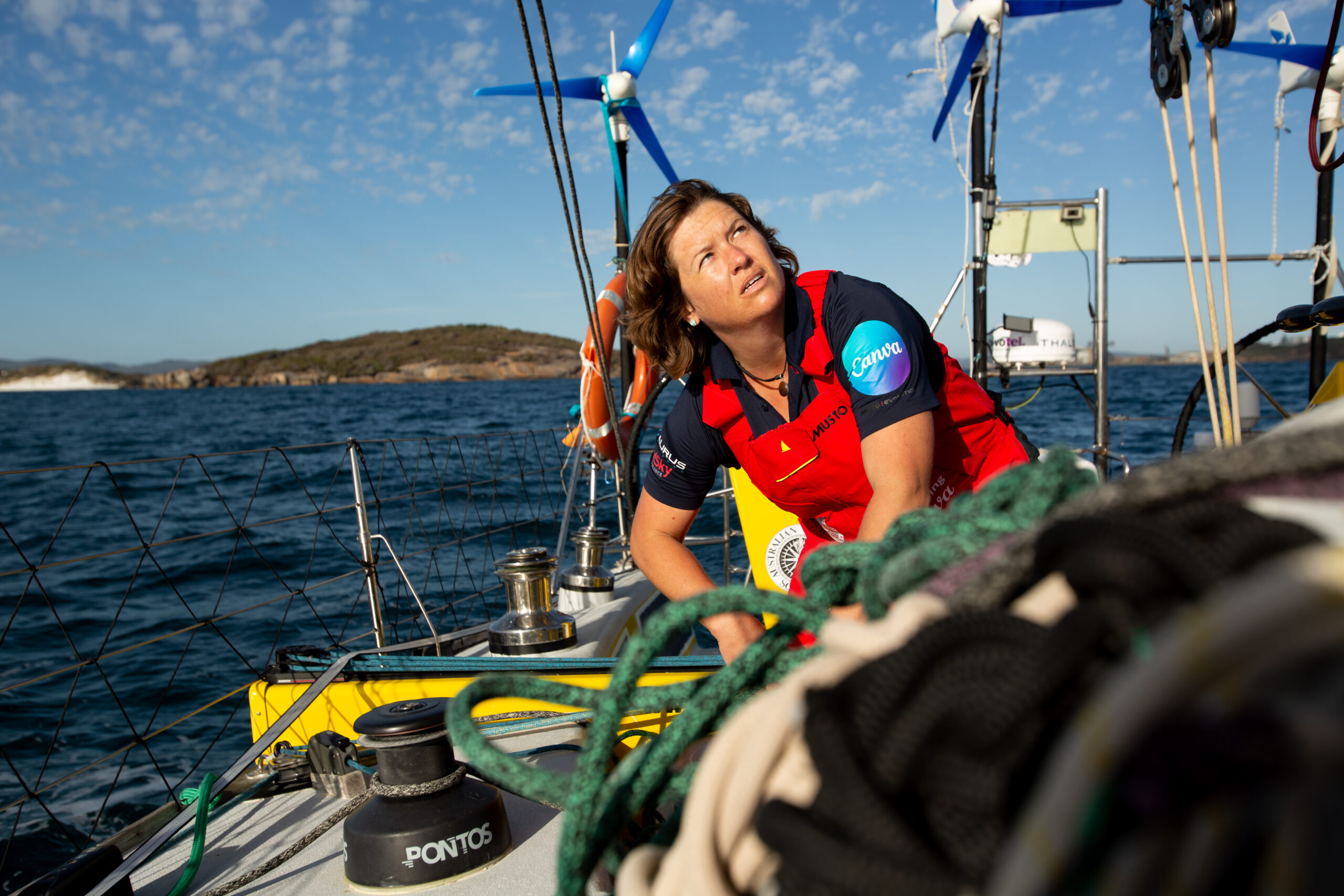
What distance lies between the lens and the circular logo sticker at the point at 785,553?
2207mm

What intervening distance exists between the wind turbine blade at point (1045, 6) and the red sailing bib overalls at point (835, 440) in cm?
463

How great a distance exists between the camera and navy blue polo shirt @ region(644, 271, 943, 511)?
144 centimetres

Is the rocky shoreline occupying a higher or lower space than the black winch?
higher

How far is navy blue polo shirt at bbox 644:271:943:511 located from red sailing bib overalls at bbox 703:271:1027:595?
0.07 ft

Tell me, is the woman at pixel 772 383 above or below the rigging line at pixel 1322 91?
below

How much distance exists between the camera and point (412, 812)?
1.21 metres

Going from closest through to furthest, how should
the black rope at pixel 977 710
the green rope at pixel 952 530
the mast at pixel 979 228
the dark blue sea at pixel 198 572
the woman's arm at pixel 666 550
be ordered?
the black rope at pixel 977 710 < the green rope at pixel 952 530 < the woman's arm at pixel 666 550 < the dark blue sea at pixel 198 572 < the mast at pixel 979 228

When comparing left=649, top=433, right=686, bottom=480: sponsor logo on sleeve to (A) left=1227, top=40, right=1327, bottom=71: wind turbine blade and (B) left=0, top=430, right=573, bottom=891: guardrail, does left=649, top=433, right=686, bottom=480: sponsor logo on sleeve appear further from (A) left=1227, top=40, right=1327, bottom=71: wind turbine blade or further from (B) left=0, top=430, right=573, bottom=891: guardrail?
(A) left=1227, top=40, right=1327, bottom=71: wind turbine blade

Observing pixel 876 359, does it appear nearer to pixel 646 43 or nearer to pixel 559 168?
pixel 559 168

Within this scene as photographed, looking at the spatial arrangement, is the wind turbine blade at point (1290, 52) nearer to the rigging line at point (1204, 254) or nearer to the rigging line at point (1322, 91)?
the rigging line at point (1322, 91)

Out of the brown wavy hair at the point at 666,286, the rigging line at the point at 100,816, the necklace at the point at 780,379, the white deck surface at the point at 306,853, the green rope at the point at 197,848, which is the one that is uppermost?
the brown wavy hair at the point at 666,286

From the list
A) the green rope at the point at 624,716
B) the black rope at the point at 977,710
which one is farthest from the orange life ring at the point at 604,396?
the black rope at the point at 977,710

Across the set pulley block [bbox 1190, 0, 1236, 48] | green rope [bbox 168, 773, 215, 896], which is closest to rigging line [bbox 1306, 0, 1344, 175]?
pulley block [bbox 1190, 0, 1236, 48]

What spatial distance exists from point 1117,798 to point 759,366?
1464 millimetres
